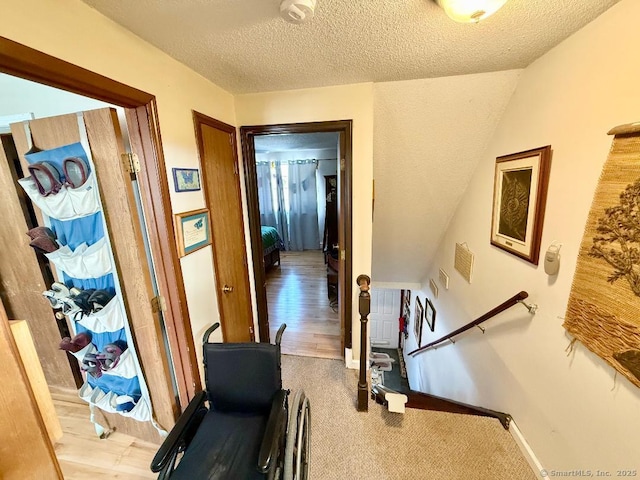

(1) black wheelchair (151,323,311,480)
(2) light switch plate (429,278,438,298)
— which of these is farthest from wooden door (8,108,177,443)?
(2) light switch plate (429,278,438,298)

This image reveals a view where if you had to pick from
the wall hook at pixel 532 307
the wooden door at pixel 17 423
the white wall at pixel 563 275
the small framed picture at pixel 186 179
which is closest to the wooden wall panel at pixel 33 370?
the wooden door at pixel 17 423

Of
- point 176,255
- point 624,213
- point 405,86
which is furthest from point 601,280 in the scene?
point 176,255

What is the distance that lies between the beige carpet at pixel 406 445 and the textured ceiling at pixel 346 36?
2245mm

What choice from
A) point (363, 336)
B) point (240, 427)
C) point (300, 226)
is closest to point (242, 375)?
point (240, 427)

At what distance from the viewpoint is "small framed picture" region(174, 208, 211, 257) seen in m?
1.42

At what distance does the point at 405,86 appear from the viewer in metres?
1.76

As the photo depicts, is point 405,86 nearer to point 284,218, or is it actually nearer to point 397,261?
point 397,261

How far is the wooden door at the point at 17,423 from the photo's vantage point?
442 millimetres

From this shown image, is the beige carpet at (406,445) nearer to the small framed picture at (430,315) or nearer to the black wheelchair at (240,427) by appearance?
the black wheelchair at (240,427)

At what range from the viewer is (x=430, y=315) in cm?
341

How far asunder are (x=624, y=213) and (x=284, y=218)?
566cm

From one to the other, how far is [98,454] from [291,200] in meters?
5.11

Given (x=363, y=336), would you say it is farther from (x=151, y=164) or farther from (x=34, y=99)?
(x=34, y=99)

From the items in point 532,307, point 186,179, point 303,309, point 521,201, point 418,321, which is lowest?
point 418,321
